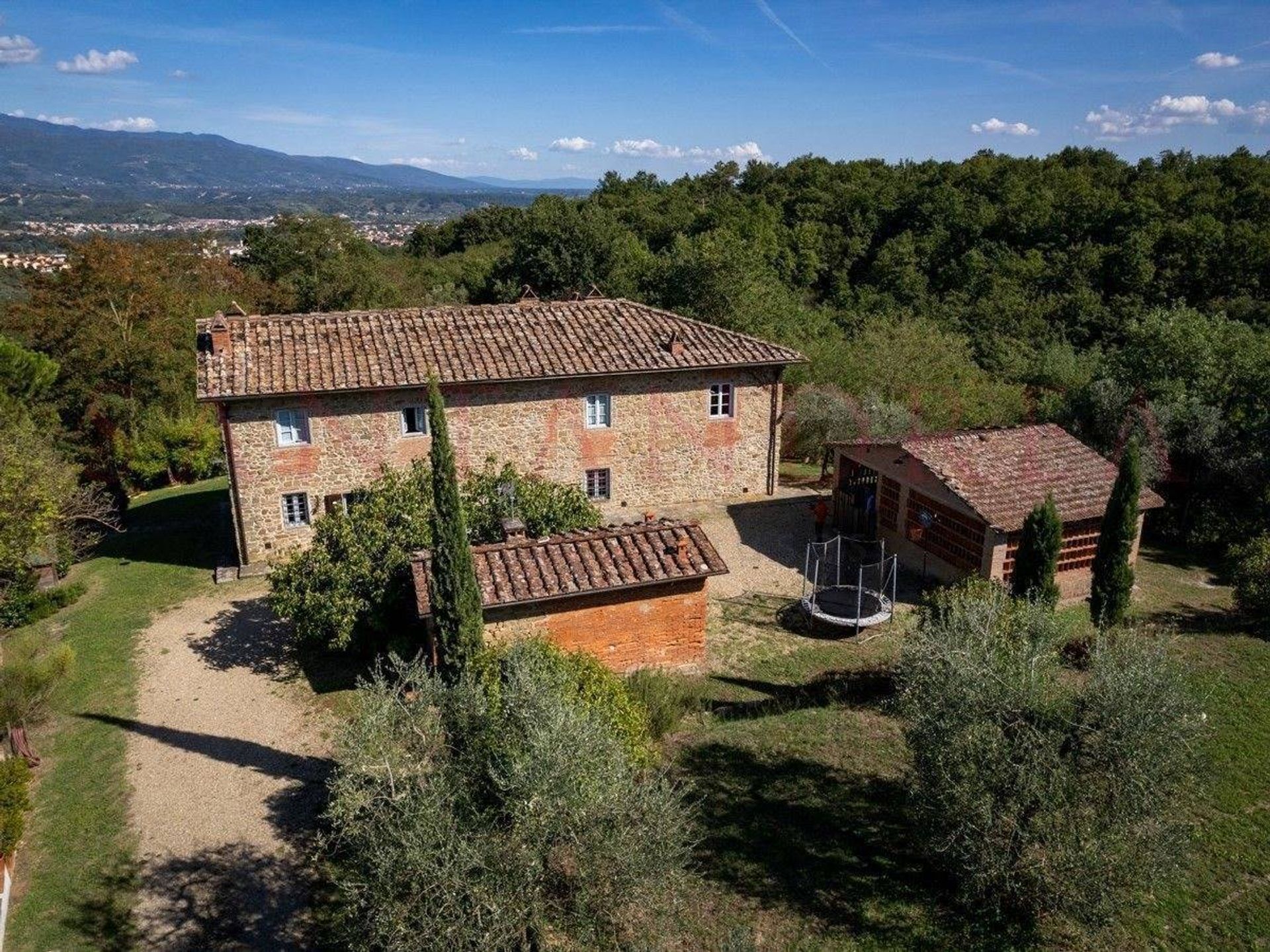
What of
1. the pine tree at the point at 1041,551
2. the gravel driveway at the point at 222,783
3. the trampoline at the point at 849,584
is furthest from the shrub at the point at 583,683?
the pine tree at the point at 1041,551

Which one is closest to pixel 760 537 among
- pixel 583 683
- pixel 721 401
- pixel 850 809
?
pixel 721 401

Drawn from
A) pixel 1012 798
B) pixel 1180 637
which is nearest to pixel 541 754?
pixel 1012 798

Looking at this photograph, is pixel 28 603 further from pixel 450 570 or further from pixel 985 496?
pixel 985 496

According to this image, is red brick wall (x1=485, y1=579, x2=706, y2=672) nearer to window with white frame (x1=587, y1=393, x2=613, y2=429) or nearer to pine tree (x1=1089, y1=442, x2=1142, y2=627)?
pine tree (x1=1089, y1=442, x2=1142, y2=627)

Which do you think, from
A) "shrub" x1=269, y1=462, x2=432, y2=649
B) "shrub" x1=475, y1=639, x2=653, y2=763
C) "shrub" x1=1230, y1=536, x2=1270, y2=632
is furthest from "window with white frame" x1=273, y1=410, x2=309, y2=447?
"shrub" x1=1230, y1=536, x2=1270, y2=632

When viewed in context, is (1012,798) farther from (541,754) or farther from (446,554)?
(446,554)

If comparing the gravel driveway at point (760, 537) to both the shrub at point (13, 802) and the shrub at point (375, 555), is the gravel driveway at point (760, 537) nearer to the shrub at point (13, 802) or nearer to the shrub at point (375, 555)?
the shrub at point (375, 555)
